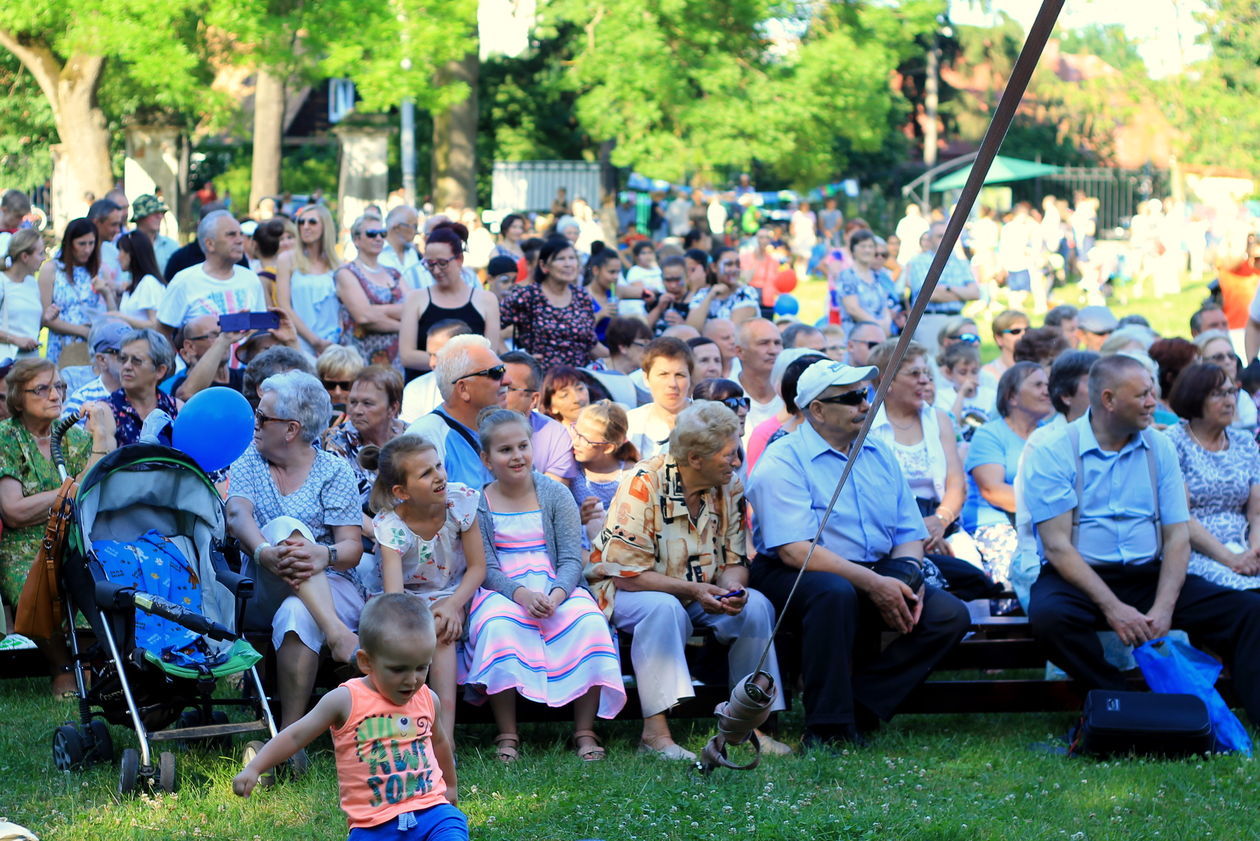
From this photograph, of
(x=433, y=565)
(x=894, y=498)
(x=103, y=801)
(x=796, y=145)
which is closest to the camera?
(x=103, y=801)

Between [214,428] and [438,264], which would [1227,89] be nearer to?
[438,264]

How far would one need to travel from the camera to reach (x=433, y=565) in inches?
241

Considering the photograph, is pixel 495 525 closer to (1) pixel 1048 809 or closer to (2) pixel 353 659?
(2) pixel 353 659

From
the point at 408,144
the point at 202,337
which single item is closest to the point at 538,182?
the point at 408,144

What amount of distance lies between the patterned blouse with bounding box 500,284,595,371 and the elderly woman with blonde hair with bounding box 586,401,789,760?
11.1 feet

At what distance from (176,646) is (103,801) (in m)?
0.57

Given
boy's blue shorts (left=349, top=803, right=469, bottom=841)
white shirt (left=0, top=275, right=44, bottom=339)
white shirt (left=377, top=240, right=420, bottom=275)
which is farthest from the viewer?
white shirt (left=377, top=240, right=420, bottom=275)

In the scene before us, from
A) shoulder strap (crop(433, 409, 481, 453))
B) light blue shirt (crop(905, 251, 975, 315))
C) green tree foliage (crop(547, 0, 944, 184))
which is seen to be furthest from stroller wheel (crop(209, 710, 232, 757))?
green tree foliage (crop(547, 0, 944, 184))

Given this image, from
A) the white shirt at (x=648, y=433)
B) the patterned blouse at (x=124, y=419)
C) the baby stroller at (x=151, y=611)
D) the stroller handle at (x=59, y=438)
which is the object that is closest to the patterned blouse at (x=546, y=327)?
the white shirt at (x=648, y=433)

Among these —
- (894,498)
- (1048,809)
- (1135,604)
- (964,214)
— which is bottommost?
(1048,809)

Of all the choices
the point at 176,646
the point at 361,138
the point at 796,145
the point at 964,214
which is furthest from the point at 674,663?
the point at 796,145

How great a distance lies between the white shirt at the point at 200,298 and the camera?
8.88m

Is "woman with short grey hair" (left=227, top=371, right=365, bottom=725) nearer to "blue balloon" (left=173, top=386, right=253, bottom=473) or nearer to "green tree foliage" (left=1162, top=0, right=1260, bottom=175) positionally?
"blue balloon" (left=173, top=386, right=253, bottom=473)

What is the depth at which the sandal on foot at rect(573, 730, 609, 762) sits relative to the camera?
604cm
